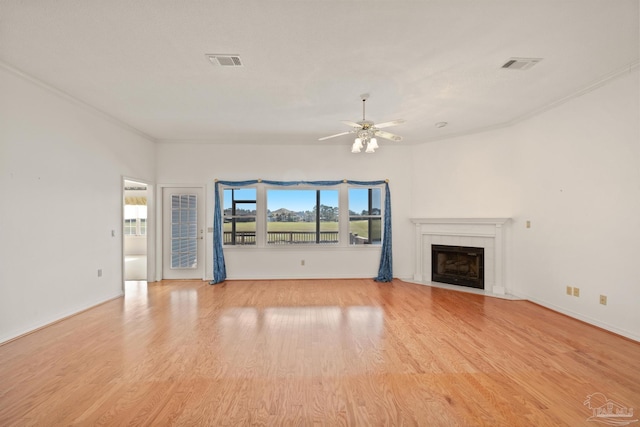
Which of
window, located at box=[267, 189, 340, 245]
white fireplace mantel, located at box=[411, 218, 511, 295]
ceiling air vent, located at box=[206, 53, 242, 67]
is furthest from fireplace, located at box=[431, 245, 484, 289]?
ceiling air vent, located at box=[206, 53, 242, 67]

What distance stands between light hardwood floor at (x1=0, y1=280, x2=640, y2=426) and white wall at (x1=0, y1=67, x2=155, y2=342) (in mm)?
422

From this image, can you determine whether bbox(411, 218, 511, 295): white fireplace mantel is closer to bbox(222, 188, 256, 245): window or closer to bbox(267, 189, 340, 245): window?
bbox(267, 189, 340, 245): window

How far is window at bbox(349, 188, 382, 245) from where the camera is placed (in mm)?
6281

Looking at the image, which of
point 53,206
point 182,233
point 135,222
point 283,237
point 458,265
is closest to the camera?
point 53,206

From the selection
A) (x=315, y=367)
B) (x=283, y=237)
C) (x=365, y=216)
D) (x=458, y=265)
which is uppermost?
(x=365, y=216)

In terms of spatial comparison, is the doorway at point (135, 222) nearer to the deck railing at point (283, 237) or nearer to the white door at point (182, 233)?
the white door at point (182, 233)

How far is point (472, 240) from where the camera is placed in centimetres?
539

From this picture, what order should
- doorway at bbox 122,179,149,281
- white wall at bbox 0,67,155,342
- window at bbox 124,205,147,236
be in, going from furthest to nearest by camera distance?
window at bbox 124,205,147,236
doorway at bbox 122,179,149,281
white wall at bbox 0,67,155,342

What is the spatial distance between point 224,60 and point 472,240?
5.01 m

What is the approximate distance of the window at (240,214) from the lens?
619 centimetres

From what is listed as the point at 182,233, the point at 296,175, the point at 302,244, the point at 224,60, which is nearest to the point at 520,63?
the point at 224,60

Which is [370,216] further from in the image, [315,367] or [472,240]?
[315,367]

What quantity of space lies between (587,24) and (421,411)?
3.41 metres

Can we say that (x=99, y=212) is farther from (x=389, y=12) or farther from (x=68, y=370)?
(x=389, y=12)
